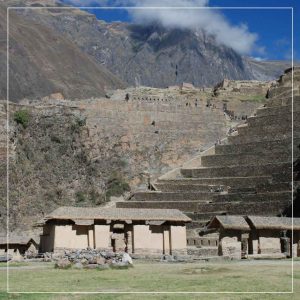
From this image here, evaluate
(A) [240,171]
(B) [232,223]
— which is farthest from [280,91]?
(B) [232,223]

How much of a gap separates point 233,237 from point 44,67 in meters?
95.9

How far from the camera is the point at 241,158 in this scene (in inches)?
2621

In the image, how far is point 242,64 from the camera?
6555 inches

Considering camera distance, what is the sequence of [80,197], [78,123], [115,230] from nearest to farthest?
[115,230], [80,197], [78,123]

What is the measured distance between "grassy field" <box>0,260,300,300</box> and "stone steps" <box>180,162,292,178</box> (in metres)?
30.7

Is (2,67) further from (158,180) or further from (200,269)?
(200,269)

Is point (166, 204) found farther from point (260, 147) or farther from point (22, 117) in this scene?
point (22, 117)

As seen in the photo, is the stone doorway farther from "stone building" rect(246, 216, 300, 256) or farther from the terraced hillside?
the terraced hillside

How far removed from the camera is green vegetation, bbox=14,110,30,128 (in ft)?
235

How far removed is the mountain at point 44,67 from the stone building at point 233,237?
250 ft

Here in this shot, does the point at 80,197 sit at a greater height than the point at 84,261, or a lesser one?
greater

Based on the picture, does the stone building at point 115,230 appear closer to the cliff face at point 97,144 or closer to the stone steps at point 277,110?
the cliff face at point 97,144

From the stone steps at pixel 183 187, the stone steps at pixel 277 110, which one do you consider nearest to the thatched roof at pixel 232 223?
the stone steps at pixel 183 187

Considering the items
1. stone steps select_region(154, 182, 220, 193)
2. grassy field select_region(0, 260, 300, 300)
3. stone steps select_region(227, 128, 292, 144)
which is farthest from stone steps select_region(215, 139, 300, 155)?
grassy field select_region(0, 260, 300, 300)
